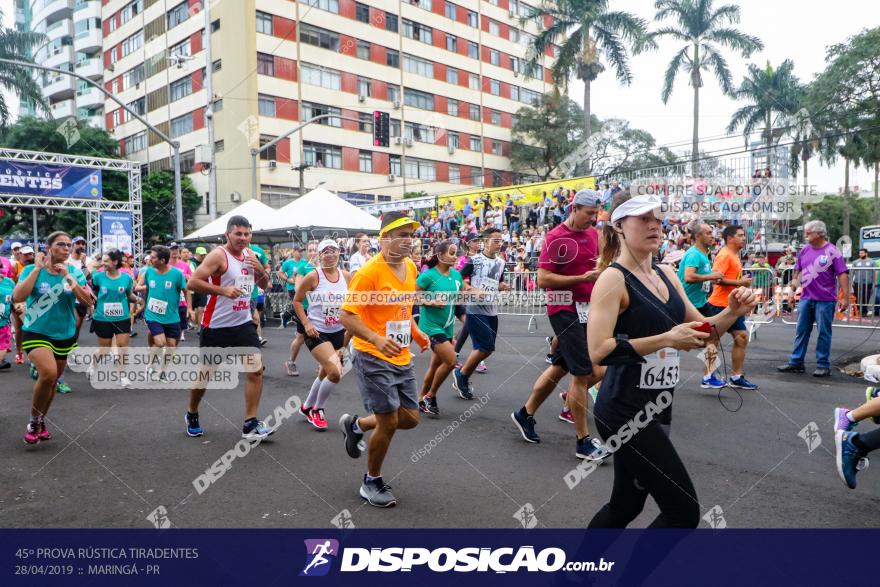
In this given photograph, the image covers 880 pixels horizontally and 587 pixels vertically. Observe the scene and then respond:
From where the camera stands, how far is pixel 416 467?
16.3 feet

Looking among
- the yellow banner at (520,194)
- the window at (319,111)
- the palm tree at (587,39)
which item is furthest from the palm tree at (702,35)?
the window at (319,111)

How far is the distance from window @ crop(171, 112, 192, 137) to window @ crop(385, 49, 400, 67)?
1410cm

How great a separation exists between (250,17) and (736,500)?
1571 inches

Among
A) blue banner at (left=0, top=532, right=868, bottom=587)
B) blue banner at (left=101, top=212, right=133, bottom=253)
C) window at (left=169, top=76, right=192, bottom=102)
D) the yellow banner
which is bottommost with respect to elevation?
blue banner at (left=0, top=532, right=868, bottom=587)

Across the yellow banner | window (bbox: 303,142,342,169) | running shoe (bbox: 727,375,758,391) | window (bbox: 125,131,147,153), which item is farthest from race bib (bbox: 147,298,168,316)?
window (bbox: 125,131,147,153)

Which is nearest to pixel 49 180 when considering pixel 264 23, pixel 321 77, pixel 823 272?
pixel 264 23

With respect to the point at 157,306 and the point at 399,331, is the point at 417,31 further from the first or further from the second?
the point at 399,331

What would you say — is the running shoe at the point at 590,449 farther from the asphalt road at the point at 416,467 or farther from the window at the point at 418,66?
the window at the point at 418,66

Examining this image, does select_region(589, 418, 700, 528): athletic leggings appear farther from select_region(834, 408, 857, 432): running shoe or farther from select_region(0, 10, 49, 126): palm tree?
select_region(0, 10, 49, 126): palm tree

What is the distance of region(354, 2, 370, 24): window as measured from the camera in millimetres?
43312

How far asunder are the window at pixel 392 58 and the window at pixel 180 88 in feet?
44.2

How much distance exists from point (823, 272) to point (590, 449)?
502cm

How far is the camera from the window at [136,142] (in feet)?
154


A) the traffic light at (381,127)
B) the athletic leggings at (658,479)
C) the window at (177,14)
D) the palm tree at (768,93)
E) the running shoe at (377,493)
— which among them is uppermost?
the window at (177,14)
